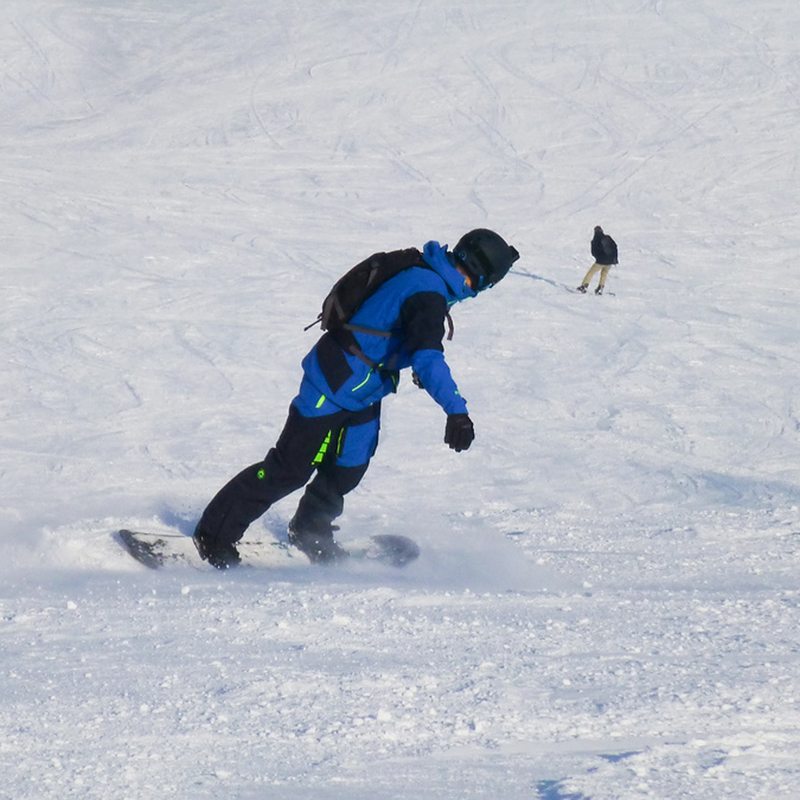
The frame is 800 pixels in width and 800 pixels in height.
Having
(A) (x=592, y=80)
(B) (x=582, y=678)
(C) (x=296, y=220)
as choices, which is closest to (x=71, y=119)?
(C) (x=296, y=220)

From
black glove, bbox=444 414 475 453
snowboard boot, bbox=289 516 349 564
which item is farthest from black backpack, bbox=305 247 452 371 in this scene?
snowboard boot, bbox=289 516 349 564

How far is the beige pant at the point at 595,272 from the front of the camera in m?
12.3

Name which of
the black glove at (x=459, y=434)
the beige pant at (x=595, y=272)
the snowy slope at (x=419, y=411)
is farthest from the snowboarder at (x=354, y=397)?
the beige pant at (x=595, y=272)

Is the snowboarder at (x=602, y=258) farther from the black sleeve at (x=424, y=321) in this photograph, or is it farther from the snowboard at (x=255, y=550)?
the black sleeve at (x=424, y=321)

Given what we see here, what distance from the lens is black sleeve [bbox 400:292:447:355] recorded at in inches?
147

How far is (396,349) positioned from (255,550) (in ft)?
3.84

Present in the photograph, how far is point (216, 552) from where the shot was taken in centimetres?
434

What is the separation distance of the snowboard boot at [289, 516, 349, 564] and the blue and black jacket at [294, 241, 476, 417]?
0.71m

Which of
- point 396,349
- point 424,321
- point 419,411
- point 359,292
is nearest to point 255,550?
point 396,349

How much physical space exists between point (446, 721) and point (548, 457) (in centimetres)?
475

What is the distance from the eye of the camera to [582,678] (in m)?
2.63

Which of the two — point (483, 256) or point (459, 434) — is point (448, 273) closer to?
point (483, 256)

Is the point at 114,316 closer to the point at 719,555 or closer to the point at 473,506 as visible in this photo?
the point at 473,506

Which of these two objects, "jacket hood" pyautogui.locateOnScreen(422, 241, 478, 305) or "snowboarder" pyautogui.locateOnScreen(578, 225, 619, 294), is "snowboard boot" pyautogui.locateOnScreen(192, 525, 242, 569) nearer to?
"jacket hood" pyautogui.locateOnScreen(422, 241, 478, 305)
